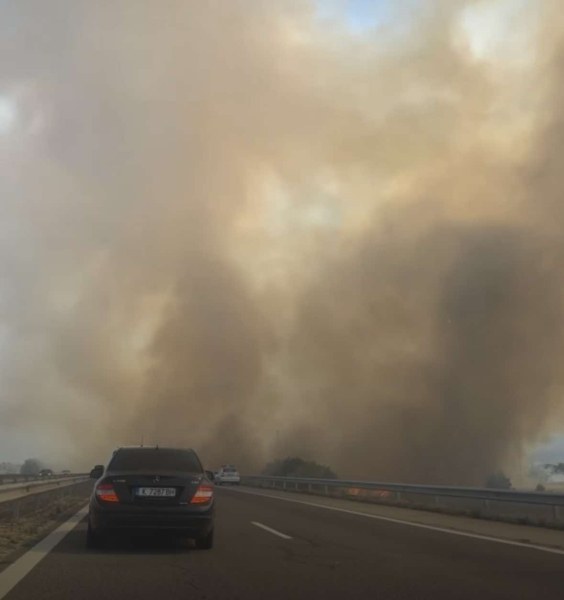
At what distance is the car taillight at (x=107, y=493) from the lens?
9484 mm

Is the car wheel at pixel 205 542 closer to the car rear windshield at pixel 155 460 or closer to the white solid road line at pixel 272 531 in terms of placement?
the car rear windshield at pixel 155 460

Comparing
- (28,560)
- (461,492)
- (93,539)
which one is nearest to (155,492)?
(93,539)

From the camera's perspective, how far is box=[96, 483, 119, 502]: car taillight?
31.1 ft

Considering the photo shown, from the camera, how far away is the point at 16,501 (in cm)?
1427

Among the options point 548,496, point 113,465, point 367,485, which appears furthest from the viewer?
point 367,485

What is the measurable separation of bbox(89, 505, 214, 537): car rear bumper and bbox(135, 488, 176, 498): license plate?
18 centimetres

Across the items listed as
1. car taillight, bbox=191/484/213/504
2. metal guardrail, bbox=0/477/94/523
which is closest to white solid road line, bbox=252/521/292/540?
car taillight, bbox=191/484/213/504

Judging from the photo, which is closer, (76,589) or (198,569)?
(76,589)

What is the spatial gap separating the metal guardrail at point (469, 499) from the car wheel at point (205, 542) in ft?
22.8

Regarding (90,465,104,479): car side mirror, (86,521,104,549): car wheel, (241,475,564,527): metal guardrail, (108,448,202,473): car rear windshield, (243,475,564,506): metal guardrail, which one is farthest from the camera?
(241,475,564,527): metal guardrail

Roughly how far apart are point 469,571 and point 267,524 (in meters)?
6.62

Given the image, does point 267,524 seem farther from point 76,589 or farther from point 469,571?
point 76,589

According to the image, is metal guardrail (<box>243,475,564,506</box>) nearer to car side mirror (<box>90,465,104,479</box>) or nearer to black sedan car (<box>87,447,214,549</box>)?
black sedan car (<box>87,447,214,549</box>)

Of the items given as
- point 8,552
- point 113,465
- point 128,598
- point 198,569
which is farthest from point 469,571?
point 8,552
